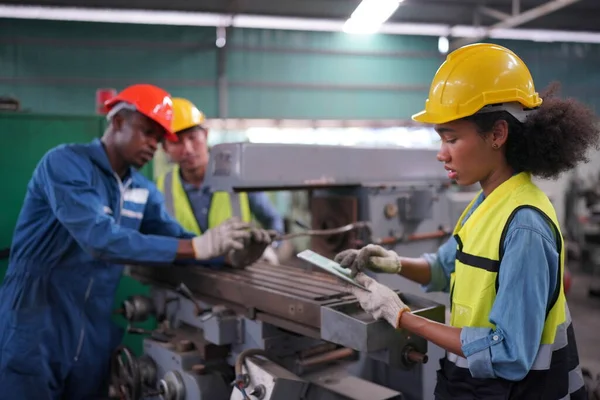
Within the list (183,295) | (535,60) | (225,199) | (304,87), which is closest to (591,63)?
(535,60)

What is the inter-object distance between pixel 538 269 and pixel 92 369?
1462mm

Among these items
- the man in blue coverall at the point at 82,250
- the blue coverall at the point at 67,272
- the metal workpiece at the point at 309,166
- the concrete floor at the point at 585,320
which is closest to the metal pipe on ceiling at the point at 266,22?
the concrete floor at the point at 585,320

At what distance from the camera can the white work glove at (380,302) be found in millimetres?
1037

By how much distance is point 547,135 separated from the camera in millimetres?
992

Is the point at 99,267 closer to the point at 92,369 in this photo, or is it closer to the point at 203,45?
the point at 92,369

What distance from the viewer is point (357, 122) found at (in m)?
5.90

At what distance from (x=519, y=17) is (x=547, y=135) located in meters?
4.56

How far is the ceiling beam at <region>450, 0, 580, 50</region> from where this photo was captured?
4.55 m

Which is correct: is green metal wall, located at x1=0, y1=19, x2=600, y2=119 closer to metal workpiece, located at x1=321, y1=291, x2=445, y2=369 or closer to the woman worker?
metal workpiece, located at x1=321, y1=291, x2=445, y2=369

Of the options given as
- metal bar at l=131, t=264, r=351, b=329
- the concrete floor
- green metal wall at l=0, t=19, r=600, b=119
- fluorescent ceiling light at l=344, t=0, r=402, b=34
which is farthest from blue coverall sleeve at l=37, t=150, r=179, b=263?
green metal wall at l=0, t=19, r=600, b=119

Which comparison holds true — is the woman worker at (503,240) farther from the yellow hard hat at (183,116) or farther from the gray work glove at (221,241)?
the yellow hard hat at (183,116)

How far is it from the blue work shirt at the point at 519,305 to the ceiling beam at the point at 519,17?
4338 mm

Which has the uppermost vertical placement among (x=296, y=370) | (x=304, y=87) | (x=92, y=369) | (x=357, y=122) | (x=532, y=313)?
(x=304, y=87)

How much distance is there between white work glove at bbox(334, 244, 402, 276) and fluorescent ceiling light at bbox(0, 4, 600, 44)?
4.70m
